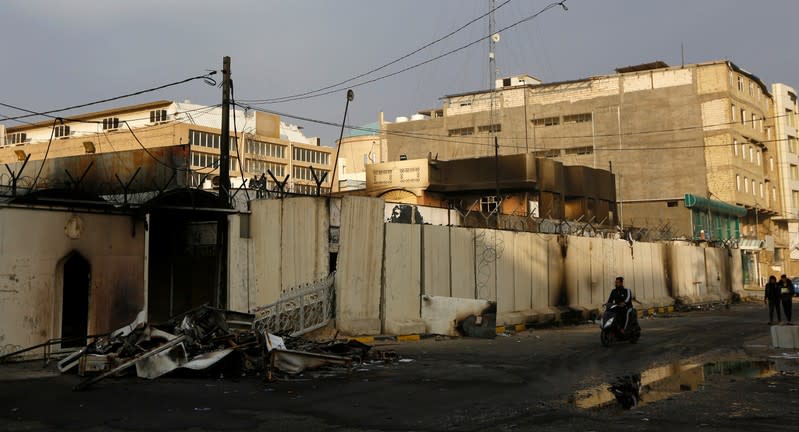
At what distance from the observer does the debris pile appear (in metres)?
11.8

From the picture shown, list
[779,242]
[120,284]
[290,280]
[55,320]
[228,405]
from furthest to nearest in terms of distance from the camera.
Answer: [779,242] < [290,280] < [120,284] < [55,320] < [228,405]

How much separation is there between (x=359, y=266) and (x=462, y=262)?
13.5 ft

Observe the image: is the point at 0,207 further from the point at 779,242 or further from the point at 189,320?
the point at 779,242

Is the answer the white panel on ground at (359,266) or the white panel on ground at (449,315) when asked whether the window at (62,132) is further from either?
the white panel on ground at (449,315)

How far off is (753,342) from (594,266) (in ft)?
36.1

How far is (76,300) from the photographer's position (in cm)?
1664

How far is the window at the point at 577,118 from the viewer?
234ft

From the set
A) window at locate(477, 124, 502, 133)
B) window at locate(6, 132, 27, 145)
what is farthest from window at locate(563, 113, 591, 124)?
window at locate(6, 132, 27, 145)

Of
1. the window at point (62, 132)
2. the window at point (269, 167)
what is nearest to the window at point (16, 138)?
the window at point (62, 132)

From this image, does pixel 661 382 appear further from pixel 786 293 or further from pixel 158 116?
pixel 158 116

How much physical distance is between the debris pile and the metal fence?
2.03 m

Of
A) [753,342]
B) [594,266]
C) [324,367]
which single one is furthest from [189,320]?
[594,266]

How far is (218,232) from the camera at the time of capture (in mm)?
18391

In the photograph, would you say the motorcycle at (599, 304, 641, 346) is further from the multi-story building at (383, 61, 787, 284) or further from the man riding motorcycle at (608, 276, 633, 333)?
the multi-story building at (383, 61, 787, 284)
